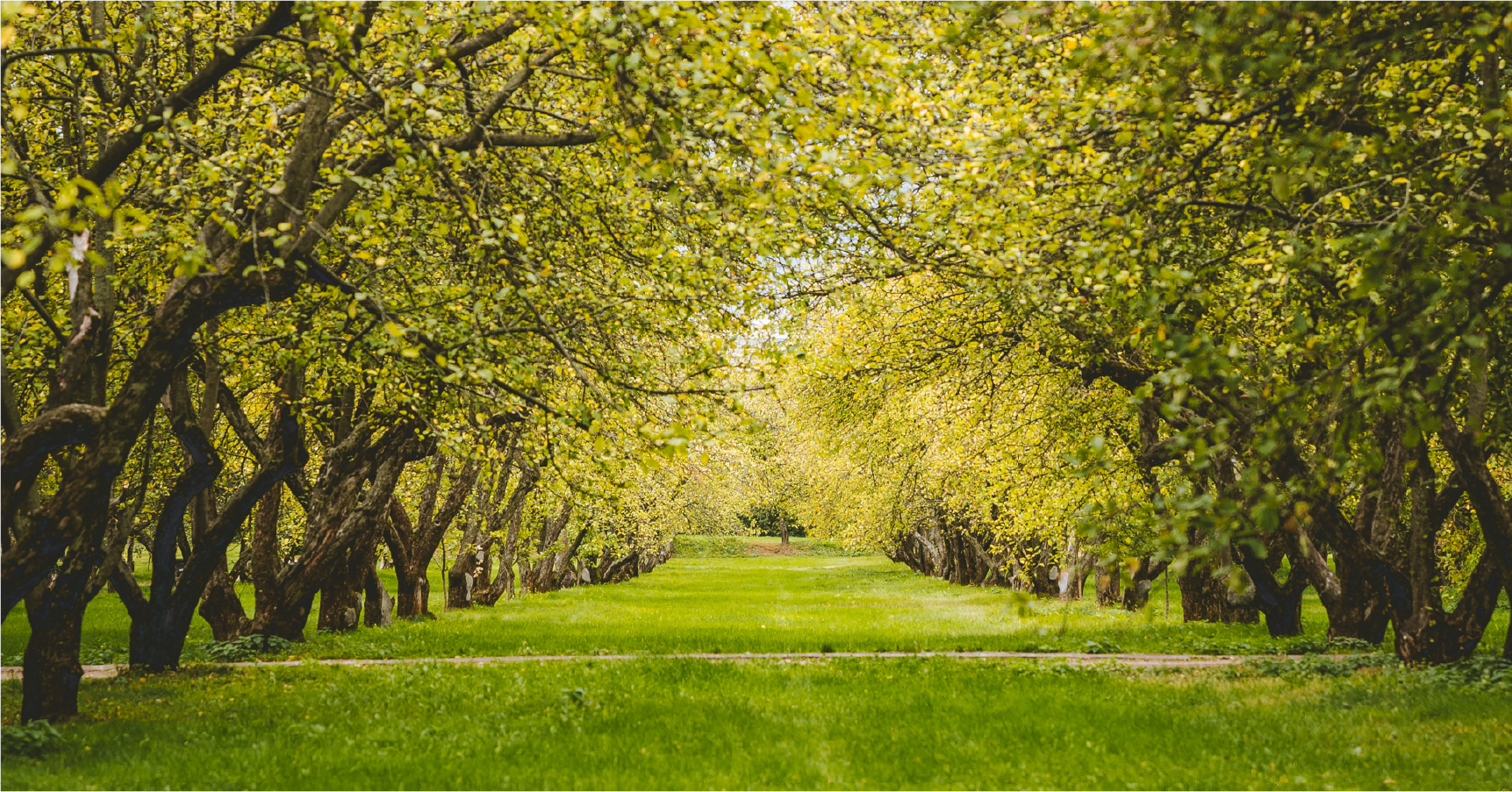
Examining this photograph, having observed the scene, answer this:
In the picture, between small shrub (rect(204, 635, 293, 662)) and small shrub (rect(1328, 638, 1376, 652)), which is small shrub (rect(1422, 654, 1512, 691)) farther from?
small shrub (rect(204, 635, 293, 662))

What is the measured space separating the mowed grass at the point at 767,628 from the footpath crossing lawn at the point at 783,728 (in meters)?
1.32

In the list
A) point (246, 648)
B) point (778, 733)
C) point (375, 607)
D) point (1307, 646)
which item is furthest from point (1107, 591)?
point (246, 648)

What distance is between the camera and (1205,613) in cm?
2480

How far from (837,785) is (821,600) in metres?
32.4

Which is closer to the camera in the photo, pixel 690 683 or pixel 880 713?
pixel 880 713

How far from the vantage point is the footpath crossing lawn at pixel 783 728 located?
349 inches

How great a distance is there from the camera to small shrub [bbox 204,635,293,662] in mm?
18047

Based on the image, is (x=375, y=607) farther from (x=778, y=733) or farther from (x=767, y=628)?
(x=778, y=733)

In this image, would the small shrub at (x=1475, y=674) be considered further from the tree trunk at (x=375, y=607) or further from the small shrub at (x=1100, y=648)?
the tree trunk at (x=375, y=607)

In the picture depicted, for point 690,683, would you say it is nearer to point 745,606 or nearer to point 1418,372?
point 1418,372

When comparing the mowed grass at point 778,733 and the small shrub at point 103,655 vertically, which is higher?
the mowed grass at point 778,733

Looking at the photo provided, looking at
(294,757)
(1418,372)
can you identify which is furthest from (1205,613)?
(294,757)

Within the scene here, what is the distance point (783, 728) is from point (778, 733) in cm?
30

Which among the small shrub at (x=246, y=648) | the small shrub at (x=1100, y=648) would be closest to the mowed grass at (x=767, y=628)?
the small shrub at (x=1100, y=648)
